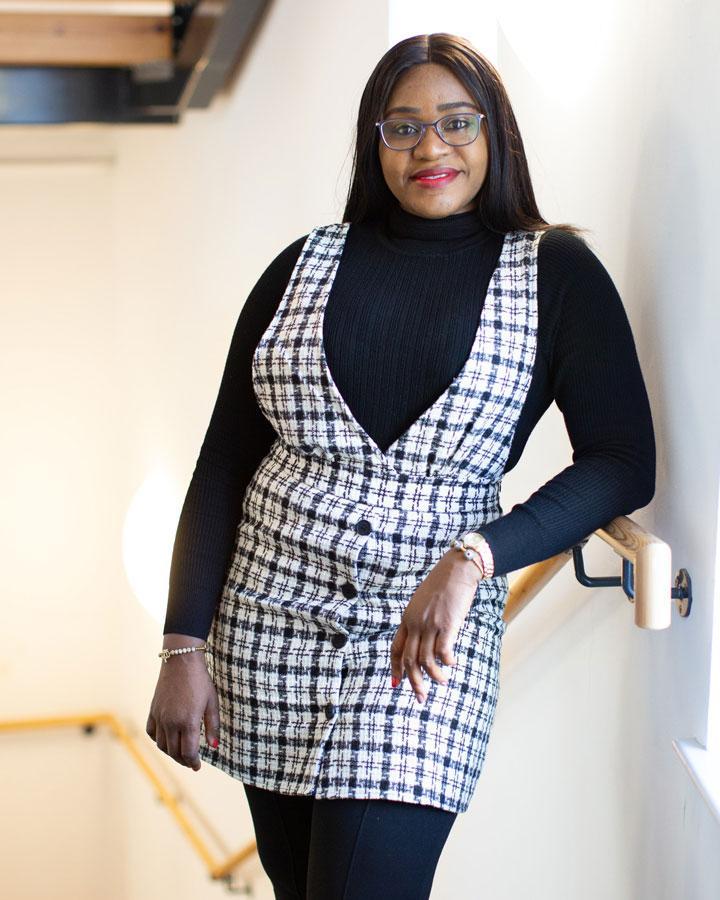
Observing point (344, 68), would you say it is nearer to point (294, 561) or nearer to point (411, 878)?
point (294, 561)

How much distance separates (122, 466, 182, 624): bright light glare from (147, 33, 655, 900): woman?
2.05 m

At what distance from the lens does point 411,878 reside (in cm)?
123

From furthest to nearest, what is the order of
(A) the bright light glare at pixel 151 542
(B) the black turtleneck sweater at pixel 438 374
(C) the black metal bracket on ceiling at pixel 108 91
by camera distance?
(C) the black metal bracket on ceiling at pixel 108 91 → (A) the bright light glare at pixel 151 542 → (B) the black turtleneck sweater at pixel 438 374

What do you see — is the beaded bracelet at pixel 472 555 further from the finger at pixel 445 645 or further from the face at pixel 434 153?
the face at pixel 434 153

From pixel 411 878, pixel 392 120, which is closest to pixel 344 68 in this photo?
pixel 392 120

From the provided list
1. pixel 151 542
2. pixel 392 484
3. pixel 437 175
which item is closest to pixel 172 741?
pixel 392 484

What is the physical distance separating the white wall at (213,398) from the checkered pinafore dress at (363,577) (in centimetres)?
22

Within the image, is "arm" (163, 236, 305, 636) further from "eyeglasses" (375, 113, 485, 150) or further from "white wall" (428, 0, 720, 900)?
"white wall" (428, 0, 720, 900)

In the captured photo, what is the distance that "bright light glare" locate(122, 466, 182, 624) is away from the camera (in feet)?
11.5

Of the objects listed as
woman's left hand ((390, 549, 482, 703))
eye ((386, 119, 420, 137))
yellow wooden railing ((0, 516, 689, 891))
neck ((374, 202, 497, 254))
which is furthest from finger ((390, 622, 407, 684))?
eye ((386, 119, 420, 137))

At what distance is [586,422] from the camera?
129 centimetres

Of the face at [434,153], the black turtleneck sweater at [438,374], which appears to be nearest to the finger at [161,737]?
the black turtleneck sweater at [438,374]

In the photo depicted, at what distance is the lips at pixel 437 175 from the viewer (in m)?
1.40

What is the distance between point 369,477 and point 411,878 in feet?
1.41
